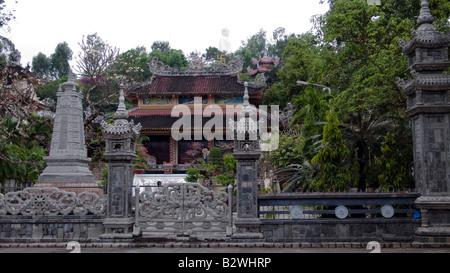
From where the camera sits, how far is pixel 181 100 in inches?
1400

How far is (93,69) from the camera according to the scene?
1916 cm

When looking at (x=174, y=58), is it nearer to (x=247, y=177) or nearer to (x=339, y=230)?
(x=247, y=177)

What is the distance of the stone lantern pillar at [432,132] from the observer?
9.52 m

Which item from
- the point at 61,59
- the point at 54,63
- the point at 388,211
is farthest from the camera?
the point at 54,63

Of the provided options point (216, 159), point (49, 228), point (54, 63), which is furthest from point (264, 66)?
point (49, 228)

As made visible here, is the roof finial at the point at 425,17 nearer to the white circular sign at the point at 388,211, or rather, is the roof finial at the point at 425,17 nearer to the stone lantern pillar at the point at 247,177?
the white circular sign at the point at 388,211

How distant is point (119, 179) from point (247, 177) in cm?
332

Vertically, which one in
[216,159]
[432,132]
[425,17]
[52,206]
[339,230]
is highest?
[425,17]

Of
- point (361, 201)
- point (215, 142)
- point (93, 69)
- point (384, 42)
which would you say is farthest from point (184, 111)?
point (361, 201)

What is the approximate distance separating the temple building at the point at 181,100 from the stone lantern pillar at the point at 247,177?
19.5 m

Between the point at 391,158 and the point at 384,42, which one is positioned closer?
the point at 391,158

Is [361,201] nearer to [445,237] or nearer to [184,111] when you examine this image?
[445,237]

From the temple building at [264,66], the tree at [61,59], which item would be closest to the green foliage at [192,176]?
the temple building at [264,66]

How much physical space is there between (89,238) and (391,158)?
27.8 ft
